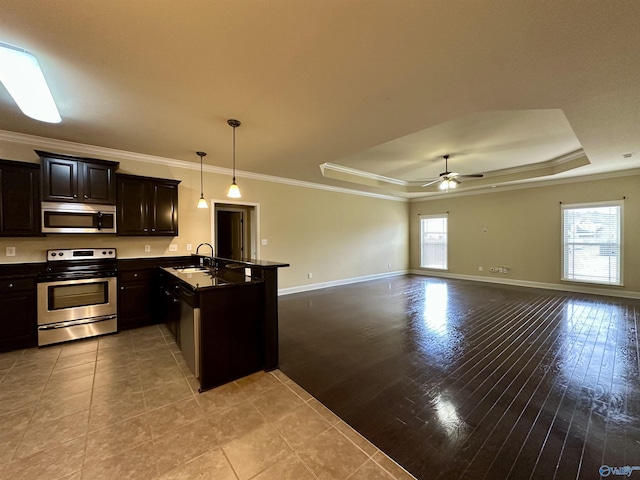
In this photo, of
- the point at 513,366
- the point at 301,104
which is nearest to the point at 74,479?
the point at 301,104

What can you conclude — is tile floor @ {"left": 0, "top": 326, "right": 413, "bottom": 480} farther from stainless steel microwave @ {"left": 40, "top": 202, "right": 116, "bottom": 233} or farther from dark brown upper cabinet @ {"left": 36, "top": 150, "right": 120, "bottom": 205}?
dark brown upper cabinet @ {"left": 36, "top": 150, "right": 120, "bottom": 205}

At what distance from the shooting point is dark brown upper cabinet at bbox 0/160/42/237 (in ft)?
10.5

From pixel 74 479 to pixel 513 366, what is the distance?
12.0 ft

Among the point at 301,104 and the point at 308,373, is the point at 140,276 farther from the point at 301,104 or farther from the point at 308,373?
the point at 301,104

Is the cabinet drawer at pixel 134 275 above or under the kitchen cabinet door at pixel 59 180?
under

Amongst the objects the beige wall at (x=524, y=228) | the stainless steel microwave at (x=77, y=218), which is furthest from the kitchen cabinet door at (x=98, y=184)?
the beige wall at (x=524, y=228)

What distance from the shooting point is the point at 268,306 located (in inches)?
106

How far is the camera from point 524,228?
690 cm

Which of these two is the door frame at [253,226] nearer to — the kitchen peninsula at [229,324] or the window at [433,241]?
the kitchen peninsula at [229,324]

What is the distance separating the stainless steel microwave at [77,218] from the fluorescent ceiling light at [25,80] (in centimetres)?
146

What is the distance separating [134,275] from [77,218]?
1.07 meters

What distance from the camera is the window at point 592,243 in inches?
224

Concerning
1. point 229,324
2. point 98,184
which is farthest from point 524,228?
point 98,184

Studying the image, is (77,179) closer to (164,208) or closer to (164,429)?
(164,208)
